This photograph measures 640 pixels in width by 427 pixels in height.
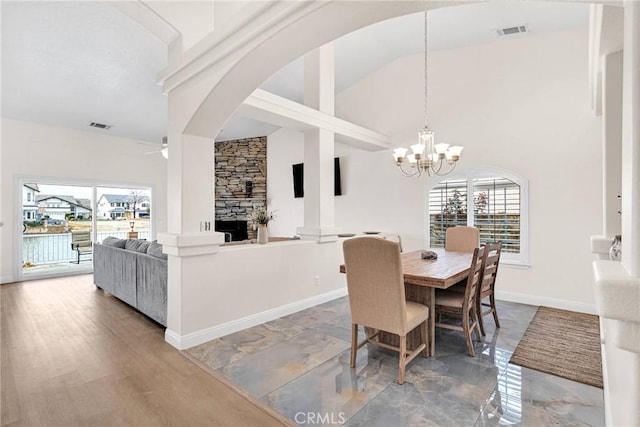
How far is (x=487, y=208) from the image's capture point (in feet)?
15.5

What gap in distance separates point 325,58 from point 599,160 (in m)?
3.84

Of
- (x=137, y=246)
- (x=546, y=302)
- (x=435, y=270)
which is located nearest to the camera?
(x=435, y=270)

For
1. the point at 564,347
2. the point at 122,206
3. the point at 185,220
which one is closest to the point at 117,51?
the point at 185,220

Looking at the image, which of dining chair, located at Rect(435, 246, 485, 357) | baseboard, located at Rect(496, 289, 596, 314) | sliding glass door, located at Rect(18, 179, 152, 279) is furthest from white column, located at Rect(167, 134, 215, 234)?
sliding glass door, located at Rect(18, 179, 152, 279)

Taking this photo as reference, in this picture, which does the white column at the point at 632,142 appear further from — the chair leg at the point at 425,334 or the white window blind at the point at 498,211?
the white window blind at the point at 498,211

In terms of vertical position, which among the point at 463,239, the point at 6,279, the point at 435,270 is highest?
the point at 463,239

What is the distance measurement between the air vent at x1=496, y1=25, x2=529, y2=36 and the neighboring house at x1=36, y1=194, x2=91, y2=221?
27.5 ft

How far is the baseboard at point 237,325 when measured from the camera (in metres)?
3.02

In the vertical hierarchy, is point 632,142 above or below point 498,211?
above

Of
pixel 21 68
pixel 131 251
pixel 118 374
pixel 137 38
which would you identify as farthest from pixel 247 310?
pixel 21 68

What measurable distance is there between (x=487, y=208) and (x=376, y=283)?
10.4 ft

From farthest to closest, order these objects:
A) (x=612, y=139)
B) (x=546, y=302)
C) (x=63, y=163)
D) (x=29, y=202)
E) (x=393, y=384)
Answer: (x=63, y=163) < (x=29, y=202) < (x=546, y=302) < (x=393, y=384) < (x=612, y=139)

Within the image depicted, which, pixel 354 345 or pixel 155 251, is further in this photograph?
pixel 155 251

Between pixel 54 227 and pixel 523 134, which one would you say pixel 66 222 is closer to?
pixel 54 227
